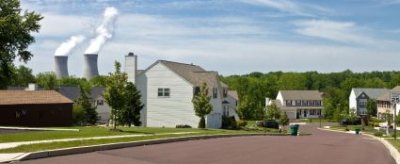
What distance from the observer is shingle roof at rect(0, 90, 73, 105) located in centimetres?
4960

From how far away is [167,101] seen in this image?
199ft

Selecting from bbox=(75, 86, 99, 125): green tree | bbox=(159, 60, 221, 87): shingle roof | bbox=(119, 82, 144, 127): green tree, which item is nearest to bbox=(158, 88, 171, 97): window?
bbox=(159, 60, 221, 87): shingle roof

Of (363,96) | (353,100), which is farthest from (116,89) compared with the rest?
(353,100)

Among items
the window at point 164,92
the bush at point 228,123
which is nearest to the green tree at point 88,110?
the window at point 164,92

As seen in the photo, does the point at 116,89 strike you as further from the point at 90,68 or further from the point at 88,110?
the point at 90,68

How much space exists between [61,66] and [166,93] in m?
83.2

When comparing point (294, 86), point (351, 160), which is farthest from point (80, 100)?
point (294, 86)

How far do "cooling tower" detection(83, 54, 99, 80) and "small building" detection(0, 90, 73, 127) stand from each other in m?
77.3

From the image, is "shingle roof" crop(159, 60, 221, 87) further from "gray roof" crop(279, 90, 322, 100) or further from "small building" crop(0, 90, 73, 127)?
"gray roof" crop(279, 90, 322, 100)

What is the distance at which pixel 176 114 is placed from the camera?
5991cm

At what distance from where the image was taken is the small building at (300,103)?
135750 millimetres

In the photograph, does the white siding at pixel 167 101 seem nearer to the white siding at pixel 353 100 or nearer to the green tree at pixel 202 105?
the green tree at pixel 202 105

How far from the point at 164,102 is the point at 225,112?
1261 centimetres

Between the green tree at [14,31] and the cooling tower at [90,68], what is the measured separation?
9336 cm
